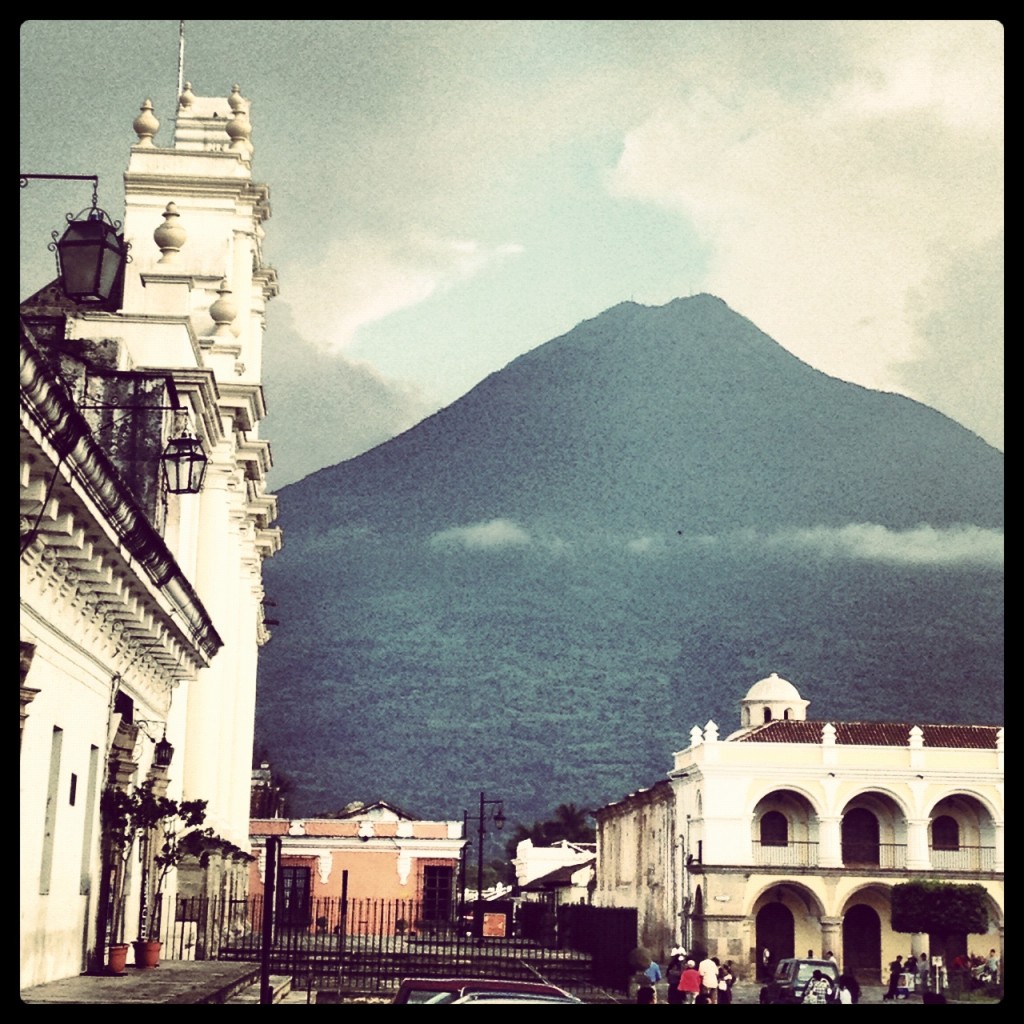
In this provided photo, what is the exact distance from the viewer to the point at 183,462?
84.0ft

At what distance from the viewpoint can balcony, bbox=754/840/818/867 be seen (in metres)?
53.4

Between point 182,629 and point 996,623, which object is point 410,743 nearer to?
point 996,623

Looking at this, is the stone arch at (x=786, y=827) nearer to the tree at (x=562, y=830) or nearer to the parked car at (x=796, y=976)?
the parked car at (x=796, y=976)

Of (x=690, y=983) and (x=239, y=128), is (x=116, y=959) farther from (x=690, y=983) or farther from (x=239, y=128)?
(x=239, y=128)

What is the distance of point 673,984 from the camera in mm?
27781

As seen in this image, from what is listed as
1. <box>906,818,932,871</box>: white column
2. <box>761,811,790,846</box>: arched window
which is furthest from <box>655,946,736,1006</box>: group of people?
<box>906,818,932,871</box>: white column

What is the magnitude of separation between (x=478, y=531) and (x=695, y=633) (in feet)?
82.1

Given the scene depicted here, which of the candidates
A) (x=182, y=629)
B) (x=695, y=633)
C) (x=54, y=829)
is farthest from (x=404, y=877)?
(x=695, y=633)

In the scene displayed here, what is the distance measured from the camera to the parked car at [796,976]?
27.6 m

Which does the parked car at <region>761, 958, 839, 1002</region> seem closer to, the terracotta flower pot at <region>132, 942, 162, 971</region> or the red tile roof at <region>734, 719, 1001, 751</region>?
the terracotta flower pot at <region>132, 942, 162, 971</region>

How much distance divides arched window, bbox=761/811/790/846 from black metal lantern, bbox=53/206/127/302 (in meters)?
42.1

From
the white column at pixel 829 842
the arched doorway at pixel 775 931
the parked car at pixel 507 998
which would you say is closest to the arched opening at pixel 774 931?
the arched doorway at pixel 775 931

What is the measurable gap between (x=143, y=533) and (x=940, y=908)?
3588 centimetres

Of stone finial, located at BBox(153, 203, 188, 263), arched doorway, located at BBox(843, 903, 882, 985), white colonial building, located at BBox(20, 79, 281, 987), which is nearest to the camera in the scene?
white colonial building, located at BBox(20, 79, 281, 987)
